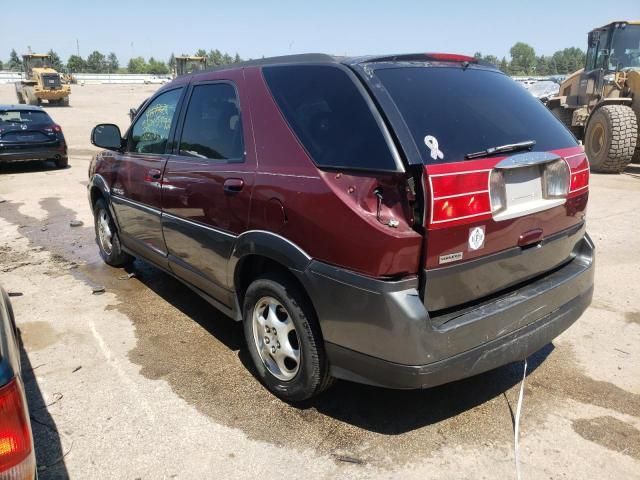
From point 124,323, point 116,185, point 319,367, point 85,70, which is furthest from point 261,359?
point 85,70

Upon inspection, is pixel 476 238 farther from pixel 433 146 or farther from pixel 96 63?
pixel 96 63

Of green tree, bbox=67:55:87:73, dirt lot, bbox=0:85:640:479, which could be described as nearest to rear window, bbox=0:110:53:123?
dirt lot, bbox=0:85:640:479

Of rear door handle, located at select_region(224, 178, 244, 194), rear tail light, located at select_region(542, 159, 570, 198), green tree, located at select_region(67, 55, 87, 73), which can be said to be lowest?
→ rear door handle, located at select_region(224, 178, 244, 194)

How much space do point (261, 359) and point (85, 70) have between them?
12741cm

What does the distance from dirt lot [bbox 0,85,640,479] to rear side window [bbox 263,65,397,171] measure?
4.70 ft

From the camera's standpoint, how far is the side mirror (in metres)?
4.77

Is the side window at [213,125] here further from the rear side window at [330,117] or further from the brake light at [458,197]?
the brake light at [458,197]

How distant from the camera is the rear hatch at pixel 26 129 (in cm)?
1137

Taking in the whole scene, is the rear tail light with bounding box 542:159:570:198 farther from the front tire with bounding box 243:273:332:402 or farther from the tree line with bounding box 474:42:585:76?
the tree line with bounding box 474:42:585:76

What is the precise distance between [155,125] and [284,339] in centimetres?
232

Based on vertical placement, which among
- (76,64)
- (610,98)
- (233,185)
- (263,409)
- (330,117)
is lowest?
(263,409)

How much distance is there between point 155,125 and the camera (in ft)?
14.2

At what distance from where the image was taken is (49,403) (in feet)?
10.1

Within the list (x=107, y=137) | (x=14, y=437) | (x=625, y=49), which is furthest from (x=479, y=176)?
(x=625, y=49)
